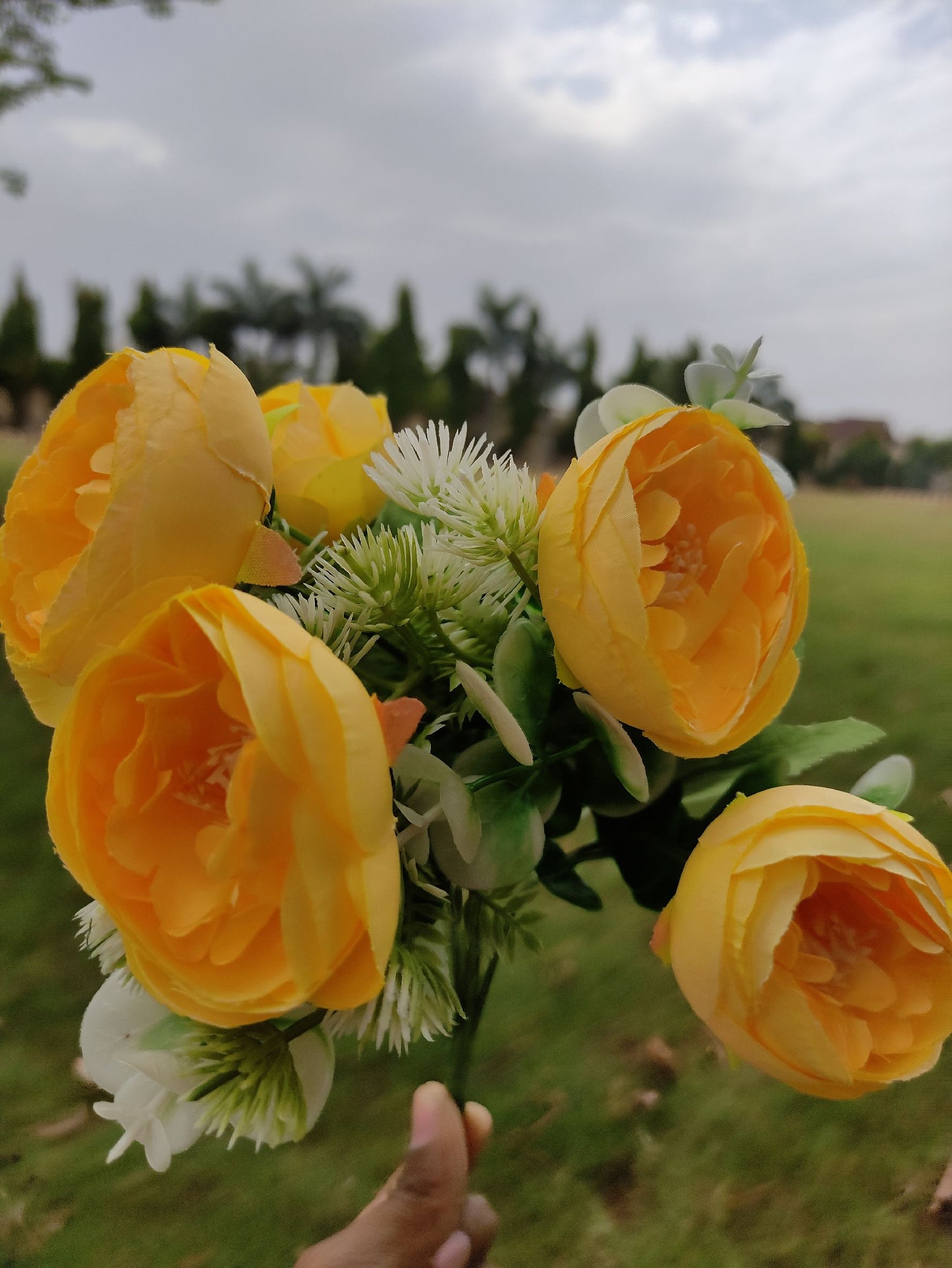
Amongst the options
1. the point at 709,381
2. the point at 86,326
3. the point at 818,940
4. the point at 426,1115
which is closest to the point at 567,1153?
the point at 426,1115

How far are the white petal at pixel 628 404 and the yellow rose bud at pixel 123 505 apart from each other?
6.8 inches

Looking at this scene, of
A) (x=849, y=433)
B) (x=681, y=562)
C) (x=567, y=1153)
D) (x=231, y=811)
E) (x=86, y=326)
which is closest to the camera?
(x=231, y=811)

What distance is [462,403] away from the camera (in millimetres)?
4875

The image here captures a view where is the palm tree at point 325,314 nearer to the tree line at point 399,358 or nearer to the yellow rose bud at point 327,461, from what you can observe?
the tree line at point 399,358

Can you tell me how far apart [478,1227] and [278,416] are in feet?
1.64

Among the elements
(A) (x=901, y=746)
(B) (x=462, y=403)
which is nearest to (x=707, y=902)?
(A) (x=901, y=746)

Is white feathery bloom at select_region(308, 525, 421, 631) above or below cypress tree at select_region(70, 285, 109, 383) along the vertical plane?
below

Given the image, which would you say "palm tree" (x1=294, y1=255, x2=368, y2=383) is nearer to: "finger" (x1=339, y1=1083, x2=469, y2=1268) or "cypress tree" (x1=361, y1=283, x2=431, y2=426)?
"cypress tree" (x1=361, y1=283, x2=431, y2=426)

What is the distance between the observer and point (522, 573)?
34cm

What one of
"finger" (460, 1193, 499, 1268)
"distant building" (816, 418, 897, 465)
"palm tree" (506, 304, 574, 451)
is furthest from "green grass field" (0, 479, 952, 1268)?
"palm tree" (506, 304, 574, 451)

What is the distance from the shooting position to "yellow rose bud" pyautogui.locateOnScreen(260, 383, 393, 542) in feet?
1.35

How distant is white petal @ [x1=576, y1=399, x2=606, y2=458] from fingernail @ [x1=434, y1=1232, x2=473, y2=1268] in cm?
44

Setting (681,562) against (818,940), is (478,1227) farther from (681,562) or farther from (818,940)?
(681,562)

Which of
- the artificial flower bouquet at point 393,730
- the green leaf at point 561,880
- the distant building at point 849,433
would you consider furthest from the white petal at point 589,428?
the distant building at point 849,433
